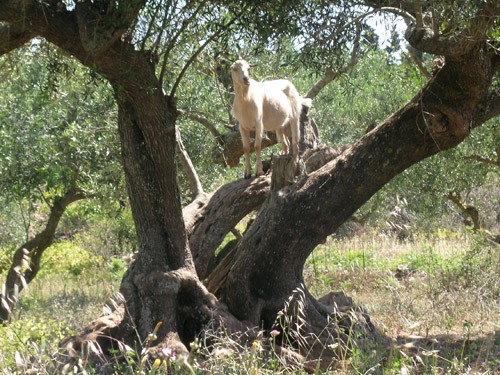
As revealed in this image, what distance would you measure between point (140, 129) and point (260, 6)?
1.69 m

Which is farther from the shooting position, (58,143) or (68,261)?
(68,261)

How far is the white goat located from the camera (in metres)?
10.4

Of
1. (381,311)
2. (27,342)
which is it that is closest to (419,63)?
(381,311)

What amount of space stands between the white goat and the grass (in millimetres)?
2502

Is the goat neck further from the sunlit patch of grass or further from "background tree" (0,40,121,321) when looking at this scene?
the sunlit patch of grass

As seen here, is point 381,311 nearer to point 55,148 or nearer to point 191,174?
point 191,174

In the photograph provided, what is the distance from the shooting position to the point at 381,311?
10.0 meters

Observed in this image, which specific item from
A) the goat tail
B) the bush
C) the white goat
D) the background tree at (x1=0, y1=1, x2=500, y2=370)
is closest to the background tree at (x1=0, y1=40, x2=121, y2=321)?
the white goat

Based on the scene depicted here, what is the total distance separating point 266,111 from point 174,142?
319 cm

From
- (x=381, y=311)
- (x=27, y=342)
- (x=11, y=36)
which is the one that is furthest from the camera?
(x=381, y=311)

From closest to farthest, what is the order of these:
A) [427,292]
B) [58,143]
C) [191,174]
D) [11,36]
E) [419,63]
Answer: [11,36]
[419,63]
[191,174]
[427,292]
[58,143]

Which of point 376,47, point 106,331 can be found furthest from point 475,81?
point 106,331

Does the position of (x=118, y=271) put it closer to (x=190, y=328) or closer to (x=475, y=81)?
(x=190, y=328)

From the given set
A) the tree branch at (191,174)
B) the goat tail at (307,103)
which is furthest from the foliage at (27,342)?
the goat tail at (307,103)
